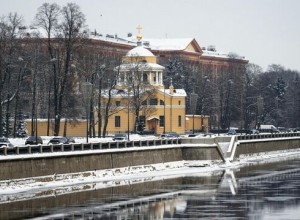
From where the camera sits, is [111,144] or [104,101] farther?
[104,101]

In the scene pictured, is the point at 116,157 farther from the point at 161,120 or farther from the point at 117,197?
the point at 161,120

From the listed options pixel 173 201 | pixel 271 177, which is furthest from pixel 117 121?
pixel 173 201

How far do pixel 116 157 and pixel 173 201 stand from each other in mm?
18133

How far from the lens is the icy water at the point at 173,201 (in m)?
61.2

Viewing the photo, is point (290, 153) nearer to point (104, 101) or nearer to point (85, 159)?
point (104, 101)

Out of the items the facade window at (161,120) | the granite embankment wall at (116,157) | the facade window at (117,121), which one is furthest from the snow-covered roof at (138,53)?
the granite embankment wall at (116,157)

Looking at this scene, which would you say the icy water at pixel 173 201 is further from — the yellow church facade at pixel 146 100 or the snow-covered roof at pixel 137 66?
the snow-covered roof at pixel 137 66

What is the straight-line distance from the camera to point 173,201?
68.9 meters

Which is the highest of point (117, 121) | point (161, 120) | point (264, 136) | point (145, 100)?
point (145, 100)

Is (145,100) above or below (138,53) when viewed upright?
below

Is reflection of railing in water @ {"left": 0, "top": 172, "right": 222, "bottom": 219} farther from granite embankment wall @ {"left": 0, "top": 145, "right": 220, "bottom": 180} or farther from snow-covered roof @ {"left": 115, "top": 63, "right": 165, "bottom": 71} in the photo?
snow-covered roof @ {"left": 115, "top": 63, "right": 165, "bottom": 71}

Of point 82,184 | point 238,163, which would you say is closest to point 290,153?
point 238,163

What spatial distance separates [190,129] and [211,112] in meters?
15.4

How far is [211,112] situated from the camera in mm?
189000
